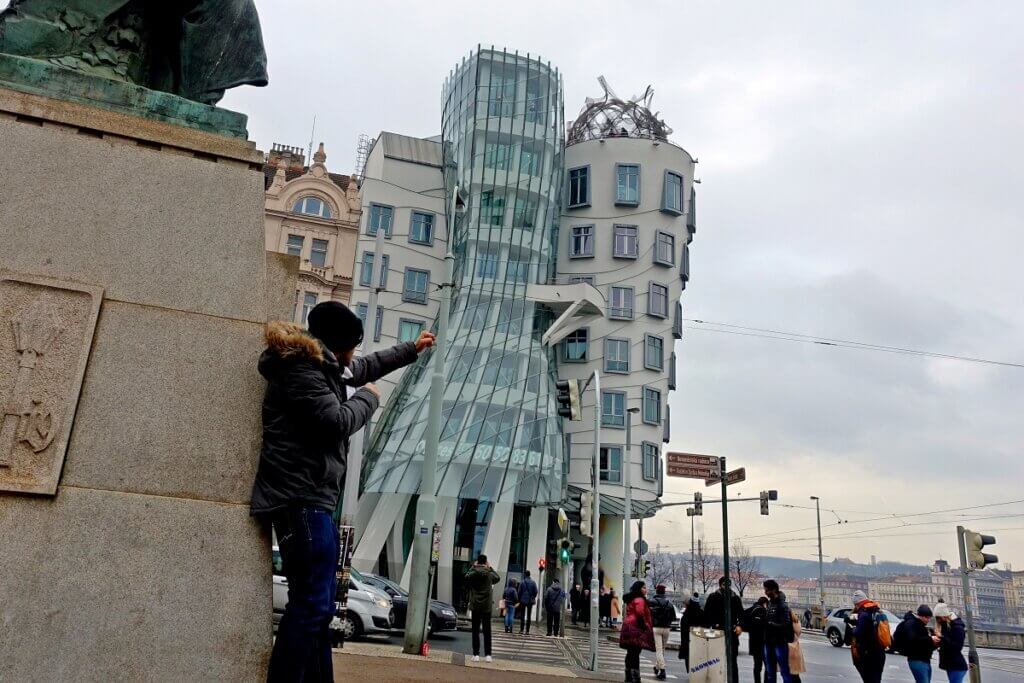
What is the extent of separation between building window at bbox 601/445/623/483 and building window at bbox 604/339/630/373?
13.0 feet

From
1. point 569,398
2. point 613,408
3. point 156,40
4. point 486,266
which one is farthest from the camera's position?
point 613,408

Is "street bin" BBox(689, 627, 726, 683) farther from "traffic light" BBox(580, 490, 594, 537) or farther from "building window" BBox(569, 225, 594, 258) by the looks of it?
"building window" BBox(569, 225, 594, 258)

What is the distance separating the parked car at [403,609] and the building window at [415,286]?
22.1 m

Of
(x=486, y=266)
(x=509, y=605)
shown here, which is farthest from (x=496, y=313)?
(x=509, y=605)

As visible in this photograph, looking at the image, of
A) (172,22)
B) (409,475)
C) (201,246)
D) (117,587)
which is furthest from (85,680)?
(409,475)

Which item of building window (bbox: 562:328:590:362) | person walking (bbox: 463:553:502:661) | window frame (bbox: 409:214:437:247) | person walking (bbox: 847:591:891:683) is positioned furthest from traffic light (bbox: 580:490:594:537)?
window frame (bbox: 409:214:437:247)

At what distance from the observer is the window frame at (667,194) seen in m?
41.5

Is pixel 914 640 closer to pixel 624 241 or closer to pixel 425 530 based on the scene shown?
pixel 425 530

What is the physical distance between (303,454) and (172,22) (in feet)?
9.86

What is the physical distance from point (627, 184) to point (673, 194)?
262 centimetres

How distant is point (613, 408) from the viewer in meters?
38.8

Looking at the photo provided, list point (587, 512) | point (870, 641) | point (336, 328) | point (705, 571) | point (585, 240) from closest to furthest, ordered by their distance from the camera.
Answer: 1. point (336, 328)
2. point (870, 641)
3. point (587, 512)
4. point (585, 240)
5. point (705, 571)

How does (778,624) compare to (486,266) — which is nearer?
(778,624)

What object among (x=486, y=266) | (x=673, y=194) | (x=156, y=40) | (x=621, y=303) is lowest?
(x=156, y=40)
